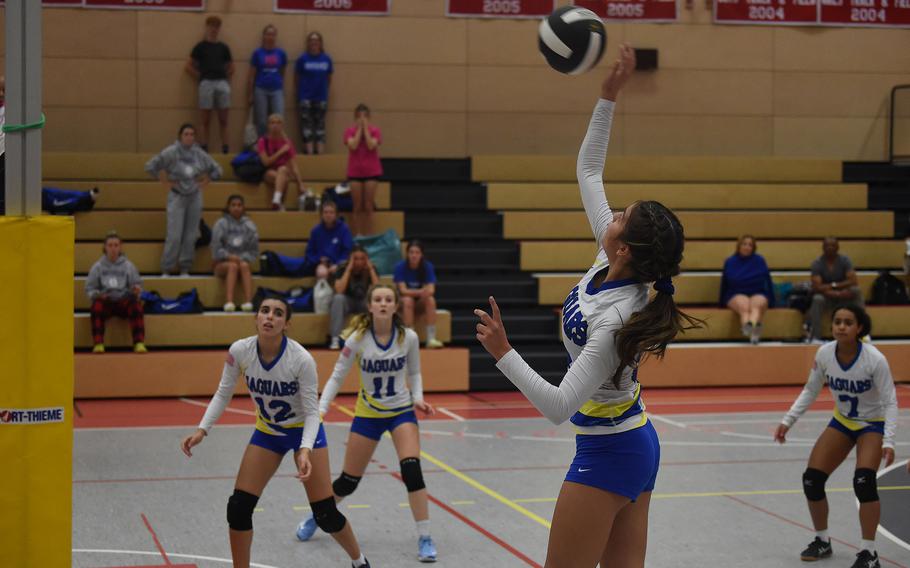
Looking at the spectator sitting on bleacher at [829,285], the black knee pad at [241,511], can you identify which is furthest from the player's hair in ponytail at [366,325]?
the spectator sitting on bleacher at [829,285]

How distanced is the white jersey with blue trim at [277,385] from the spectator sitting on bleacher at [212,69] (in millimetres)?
11726

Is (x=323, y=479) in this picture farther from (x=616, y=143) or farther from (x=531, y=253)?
(x=616, y=143)

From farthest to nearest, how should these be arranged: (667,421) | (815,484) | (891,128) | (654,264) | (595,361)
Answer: (891,128) < (667,421) < (815,484) < (654,264) < (595,361)

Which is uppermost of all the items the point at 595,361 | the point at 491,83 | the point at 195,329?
the point at 491,83

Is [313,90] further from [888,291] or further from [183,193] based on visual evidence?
[888,291]

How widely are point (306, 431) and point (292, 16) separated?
512 inches

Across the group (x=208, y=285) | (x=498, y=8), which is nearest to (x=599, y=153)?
(x=208, y=285)

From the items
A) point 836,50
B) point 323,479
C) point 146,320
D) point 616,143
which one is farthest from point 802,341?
point 323,479

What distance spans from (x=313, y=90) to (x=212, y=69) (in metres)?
1.53

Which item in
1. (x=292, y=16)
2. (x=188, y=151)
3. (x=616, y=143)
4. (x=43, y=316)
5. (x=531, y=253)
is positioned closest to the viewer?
(x=43, y=316)

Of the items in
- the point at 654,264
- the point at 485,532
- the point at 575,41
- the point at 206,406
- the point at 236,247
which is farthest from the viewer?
the point at 236,247

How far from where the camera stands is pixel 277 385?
5855mm

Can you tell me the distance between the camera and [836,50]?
1922 cm

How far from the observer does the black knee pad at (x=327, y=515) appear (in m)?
5.85
